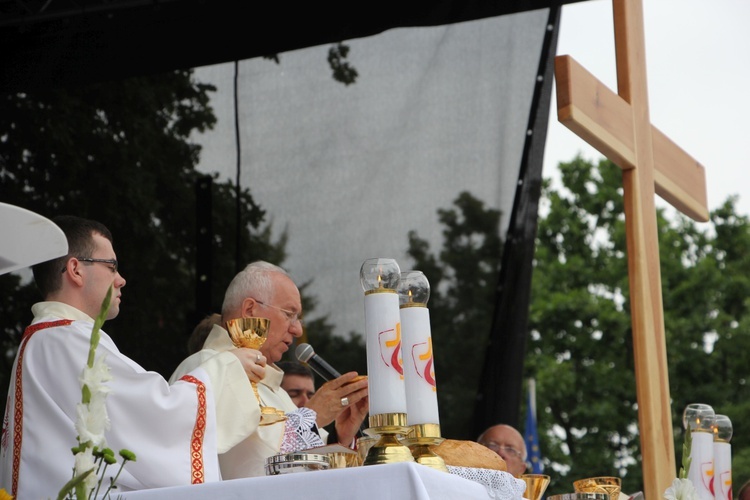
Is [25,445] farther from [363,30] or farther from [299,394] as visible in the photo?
[363,30]

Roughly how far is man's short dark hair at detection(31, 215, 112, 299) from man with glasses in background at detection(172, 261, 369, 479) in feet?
1.63

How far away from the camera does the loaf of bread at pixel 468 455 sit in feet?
9.15

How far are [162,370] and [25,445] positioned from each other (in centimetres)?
246

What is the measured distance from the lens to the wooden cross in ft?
13.5

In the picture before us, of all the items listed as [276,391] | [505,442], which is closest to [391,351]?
[276,391]

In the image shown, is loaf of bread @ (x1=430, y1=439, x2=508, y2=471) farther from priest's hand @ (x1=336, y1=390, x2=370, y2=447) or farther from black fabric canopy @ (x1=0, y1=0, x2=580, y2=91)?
black fabric canopy @ (x1=0, y1=0, x2=580, y2=91)

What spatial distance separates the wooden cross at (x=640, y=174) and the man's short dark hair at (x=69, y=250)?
1.57m

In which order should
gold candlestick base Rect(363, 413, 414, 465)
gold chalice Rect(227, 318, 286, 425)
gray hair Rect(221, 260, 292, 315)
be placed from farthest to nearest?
gray hair Rect(221, 260, 292, 315)
gold chalice Rect(227, 318, 286, 425)
gold candlestick base Rect(363, 413, 414, 465)

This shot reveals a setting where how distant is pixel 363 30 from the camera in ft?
19.0

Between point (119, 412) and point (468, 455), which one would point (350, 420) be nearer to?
point (119, 412)

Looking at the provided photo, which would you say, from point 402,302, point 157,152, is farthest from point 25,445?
point 157,152

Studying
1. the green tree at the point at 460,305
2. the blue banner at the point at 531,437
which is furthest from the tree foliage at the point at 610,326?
the green tree at the point at 460,305

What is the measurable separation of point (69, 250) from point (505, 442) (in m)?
2.66

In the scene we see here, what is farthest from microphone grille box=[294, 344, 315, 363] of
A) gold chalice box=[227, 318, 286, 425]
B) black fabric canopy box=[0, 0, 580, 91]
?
black fabric canopy box=[0, 0, 580, 91]
